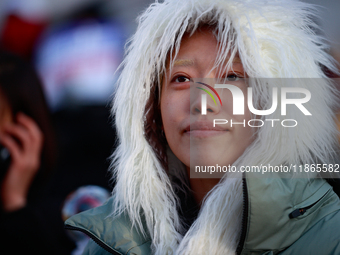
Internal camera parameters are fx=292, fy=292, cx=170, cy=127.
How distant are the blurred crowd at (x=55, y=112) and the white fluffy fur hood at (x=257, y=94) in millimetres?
596

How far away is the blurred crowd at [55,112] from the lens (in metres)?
1.70

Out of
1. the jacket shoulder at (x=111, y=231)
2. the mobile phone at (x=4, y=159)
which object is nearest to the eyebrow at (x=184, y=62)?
the jacket shoulder at (x=111, y=231)

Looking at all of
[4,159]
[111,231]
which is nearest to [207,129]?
[111,231]

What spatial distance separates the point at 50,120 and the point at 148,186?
1.18 metres

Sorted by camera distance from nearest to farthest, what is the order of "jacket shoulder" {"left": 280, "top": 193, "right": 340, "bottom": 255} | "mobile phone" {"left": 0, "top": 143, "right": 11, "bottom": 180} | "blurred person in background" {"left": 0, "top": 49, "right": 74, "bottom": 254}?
"jacket shoulder" {"left": 280, "top": 193, "right": 340, "bottom": 255}, "blurred person in background" {"left": 0, "top": 49, "right": 74, "bottom": 254}, "mobile phone" {"left": 0, "top": 143, "right": 11, "bottom": 180}

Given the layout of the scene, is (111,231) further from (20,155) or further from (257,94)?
(20,155)

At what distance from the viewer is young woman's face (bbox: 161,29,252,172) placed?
0.93 meters

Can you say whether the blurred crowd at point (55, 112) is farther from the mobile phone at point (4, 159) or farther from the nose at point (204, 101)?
the nose at point (204, 101)

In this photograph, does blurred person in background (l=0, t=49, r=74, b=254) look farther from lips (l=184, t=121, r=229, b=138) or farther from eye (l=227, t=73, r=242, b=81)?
eye (l=227, t=73, r=242, b=81)

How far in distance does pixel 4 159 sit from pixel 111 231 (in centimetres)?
119

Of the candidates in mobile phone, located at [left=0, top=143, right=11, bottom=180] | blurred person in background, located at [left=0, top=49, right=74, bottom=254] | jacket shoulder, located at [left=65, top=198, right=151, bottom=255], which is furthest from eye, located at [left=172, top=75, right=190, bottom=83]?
mobile phone, located at [left=0, top=143, right=11, bottom=180]

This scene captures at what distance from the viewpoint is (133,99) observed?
3.57 feet

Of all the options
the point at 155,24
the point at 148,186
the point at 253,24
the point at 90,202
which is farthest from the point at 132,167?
the point at 90,202

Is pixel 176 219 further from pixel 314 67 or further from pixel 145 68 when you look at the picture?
pixel 314 67
